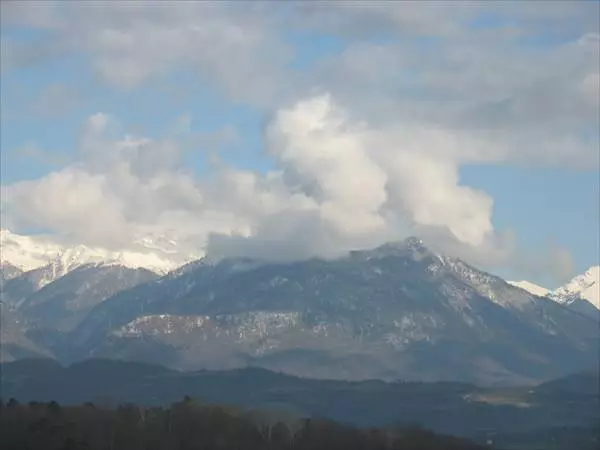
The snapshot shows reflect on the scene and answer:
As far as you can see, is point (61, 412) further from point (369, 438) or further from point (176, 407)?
point (369, 438)

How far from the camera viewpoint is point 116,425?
166125 millimetres

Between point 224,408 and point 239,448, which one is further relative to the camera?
point 224,408

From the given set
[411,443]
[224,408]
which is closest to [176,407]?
[224,408]

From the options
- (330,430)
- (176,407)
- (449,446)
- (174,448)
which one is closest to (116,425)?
(174,448)

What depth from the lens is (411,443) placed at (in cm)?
18788

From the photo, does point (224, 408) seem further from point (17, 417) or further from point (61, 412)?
point (17, 417)

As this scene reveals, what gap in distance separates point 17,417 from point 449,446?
71.7 meters

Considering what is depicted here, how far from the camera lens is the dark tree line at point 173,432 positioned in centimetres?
15388

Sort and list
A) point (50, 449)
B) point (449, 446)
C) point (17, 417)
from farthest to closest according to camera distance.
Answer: point (449, 446) < point (17, 417) < point (50, 449)

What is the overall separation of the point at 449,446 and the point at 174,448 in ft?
175

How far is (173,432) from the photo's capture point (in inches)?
6816

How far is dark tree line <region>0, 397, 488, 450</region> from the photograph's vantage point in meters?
154

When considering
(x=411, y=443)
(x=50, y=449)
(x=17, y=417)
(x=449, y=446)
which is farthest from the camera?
(x=449, y=446)

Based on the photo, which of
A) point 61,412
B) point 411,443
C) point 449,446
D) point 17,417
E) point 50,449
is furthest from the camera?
point 449,446
